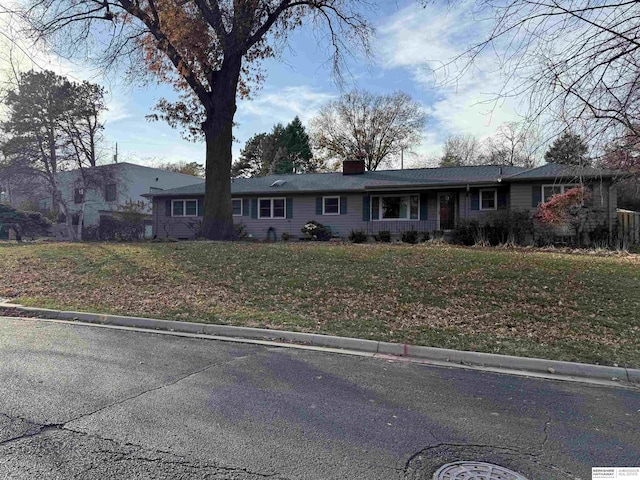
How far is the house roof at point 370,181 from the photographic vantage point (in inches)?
794

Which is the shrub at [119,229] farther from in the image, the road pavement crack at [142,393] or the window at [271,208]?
the road pavement crack at [142,393]

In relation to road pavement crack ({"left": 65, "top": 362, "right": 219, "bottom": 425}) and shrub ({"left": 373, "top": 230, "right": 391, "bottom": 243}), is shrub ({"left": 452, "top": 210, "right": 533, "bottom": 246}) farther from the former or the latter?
road pavement crack ({"left": 65, "top": 362, "right": 219, "bottom": 425})

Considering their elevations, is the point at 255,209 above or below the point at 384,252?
above

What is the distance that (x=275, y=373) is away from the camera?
488 cm

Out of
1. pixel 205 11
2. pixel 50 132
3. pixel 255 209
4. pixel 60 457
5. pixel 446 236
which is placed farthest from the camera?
pixel 50 132

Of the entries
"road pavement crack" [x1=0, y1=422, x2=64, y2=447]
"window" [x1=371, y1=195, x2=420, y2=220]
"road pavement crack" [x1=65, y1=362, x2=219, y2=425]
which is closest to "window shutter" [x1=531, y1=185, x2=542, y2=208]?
"window" [x1=371, y1=195, x2=420, y2=220]

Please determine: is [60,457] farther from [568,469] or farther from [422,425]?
[568,469]

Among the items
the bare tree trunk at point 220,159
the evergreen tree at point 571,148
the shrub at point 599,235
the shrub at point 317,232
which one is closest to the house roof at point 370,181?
the shrub at point 317,232

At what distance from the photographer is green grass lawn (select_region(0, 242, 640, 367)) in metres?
6.63

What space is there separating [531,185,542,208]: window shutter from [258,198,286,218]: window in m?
12.3

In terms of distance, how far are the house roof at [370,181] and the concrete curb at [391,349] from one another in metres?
14.7

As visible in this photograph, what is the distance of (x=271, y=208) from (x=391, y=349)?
18446 mm

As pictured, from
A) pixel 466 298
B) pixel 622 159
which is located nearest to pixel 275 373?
pixel 466 298

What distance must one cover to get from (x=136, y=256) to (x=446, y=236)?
43.9 feet
